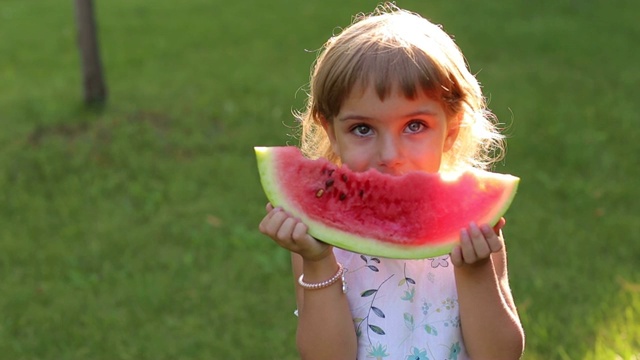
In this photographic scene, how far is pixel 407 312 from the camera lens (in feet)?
7.35

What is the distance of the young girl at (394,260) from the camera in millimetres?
2115

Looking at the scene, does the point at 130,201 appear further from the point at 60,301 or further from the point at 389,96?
the point at 389,96

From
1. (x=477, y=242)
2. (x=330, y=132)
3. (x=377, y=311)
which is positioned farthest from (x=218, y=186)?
(x=477, y=242)

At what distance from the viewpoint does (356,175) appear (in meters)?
2.21

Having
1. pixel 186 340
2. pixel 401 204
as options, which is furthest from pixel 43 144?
pixel 401 204

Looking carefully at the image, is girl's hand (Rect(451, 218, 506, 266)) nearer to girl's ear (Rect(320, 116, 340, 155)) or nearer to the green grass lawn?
girl's ear (Rect(320, 116, 340, 155))

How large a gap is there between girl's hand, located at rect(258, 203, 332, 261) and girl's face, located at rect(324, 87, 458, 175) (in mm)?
270

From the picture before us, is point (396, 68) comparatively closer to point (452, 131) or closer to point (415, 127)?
point (415, 127)

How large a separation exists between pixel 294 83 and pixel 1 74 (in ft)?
9.36

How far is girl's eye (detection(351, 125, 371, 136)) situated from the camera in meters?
2.18

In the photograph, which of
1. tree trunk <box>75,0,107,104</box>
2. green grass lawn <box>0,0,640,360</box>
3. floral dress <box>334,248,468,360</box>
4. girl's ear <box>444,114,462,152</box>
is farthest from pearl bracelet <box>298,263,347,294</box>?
tree trunk <box>75,0,107,104</box>

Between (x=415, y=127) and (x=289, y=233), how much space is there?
44 cm

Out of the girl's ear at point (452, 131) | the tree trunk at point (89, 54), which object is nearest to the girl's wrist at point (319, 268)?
the girl's ear at point (452, 131)

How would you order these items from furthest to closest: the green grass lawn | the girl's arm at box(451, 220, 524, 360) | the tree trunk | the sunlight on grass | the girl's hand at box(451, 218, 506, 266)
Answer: the tree trunk → the green grass lawn → the sunlight on grass → the girl's arm at box(451, 220, 524, 360) → the girl's hand at box(451, 218, 506, 266)
